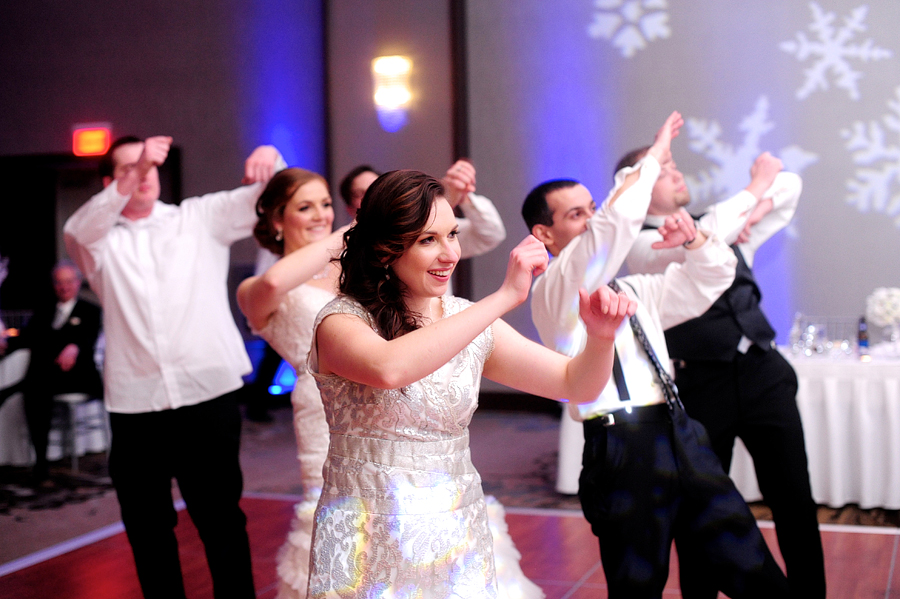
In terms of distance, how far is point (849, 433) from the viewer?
4.35m

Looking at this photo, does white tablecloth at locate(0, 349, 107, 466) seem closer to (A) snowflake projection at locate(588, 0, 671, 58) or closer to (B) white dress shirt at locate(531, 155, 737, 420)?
(A) snowflake projection at locate(588, 0, 671, 58)

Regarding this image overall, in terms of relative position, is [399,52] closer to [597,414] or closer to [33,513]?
[33,513]

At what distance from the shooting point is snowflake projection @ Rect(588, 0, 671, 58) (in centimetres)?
658

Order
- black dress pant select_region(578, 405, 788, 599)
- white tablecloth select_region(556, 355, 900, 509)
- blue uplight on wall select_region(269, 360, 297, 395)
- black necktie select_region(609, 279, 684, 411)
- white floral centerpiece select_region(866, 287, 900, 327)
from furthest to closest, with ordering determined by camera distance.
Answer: blue uplight on wall select_region(269, 360, 297, 395) → white floral centerpiece select_region(866, 287, 900, 327) → white tablecloth select_region(556, 355, 900, 509) → black necktie select_region(609, 279, 684, 411) → black dress pant select_region(578, 405, 788, 599)

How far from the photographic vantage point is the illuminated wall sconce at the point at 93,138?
8.26 meters

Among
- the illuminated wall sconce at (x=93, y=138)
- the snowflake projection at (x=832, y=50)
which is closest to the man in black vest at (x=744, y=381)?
the snowflake projection at (x=832, y=50)

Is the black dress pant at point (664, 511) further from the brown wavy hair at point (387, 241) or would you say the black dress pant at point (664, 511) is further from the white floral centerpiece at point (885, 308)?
the white floral centerpiece at point (885, 308)

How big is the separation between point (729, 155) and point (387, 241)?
534 cm

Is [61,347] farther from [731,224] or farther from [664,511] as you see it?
[664,511]

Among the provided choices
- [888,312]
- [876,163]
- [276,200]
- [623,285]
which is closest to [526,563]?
[623,285]

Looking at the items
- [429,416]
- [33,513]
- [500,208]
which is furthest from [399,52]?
[429,416]

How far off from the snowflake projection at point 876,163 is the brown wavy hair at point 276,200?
15.3 ft

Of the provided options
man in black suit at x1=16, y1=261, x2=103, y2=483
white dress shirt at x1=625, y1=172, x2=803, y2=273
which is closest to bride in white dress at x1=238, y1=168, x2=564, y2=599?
white dress shirt at x1=625, y1=172, x2=803, y2=273

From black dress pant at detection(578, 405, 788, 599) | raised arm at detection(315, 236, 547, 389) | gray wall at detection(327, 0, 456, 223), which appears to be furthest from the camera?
gray wall at detection(327, 0, 456, 223)
